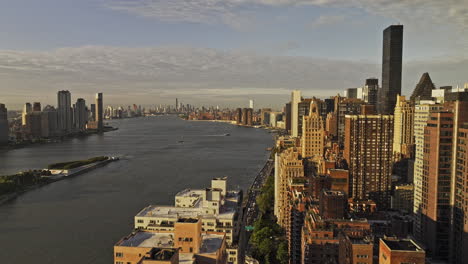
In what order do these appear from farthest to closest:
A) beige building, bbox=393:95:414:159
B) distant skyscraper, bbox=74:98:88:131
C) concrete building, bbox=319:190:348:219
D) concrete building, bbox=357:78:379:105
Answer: distant skyscraper, bbox=74:98:88:131, concrete building, bbox=357:78:379:105, beige building, bbox=393:95:414:159, concrete building, bbox=319:190:348:219

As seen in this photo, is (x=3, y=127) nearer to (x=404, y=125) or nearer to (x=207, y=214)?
(x=207, y=214)

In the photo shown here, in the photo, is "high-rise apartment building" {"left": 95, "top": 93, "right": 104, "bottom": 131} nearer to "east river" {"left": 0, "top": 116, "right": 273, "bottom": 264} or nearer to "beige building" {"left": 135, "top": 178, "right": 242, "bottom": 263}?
"east river" {"left": 0, "top": 116, "right": 273, "bottom": 264}

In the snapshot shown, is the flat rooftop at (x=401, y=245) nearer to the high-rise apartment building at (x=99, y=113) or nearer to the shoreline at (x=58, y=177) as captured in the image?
the shoreline at (x=58, y=177)

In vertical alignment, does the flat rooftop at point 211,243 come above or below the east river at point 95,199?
above

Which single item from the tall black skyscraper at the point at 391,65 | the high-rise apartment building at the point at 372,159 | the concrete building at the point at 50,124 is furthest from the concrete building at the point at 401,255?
the concrete building at the point at 50,124

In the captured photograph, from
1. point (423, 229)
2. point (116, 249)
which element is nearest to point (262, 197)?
point (423, 229)

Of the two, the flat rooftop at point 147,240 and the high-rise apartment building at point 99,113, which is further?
the high-rise apartment building at point 99,113

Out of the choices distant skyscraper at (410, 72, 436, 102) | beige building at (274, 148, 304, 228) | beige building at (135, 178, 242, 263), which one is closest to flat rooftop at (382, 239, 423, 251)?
beige building at (135, 178, 242, 263)
